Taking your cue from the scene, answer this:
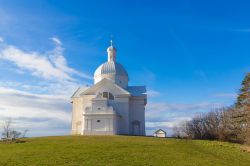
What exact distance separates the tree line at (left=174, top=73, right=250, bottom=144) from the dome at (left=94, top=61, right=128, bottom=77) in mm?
14074

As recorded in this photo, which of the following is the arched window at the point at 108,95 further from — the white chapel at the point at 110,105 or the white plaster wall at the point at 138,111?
the white plaster wall at the point at 138,111

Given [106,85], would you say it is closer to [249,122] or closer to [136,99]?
[136,99]

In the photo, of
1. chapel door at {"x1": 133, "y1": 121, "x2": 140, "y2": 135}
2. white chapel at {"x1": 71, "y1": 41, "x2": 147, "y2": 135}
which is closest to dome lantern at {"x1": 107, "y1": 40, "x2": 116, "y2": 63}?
white chapel at {"x1": 71, "y1": 41, "x2": 147, "y2": 135}

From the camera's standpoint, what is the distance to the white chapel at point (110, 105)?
39.7m

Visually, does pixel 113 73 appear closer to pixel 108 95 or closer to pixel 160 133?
pixel 108 95

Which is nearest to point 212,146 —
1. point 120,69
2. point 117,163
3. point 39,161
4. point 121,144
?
point 121,144

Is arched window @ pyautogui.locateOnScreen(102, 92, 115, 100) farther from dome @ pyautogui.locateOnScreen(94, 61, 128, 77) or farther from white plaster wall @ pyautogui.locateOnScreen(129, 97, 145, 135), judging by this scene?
dome @ pyautogui.locateOnScreen(94, 61, 128, 77)

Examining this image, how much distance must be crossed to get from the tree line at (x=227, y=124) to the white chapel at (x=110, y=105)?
8.47 m

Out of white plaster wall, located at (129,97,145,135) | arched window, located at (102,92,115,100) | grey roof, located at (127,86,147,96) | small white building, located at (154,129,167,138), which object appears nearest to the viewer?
arched window, located at (102,92,115,100)

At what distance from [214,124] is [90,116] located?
1852cm

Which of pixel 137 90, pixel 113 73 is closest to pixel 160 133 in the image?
pixel 137 90

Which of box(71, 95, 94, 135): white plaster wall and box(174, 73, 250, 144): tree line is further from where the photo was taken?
box(71, 95, 94, 135): white plaster wall

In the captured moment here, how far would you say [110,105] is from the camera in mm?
43312

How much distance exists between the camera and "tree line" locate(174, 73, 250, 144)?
1483 inches
